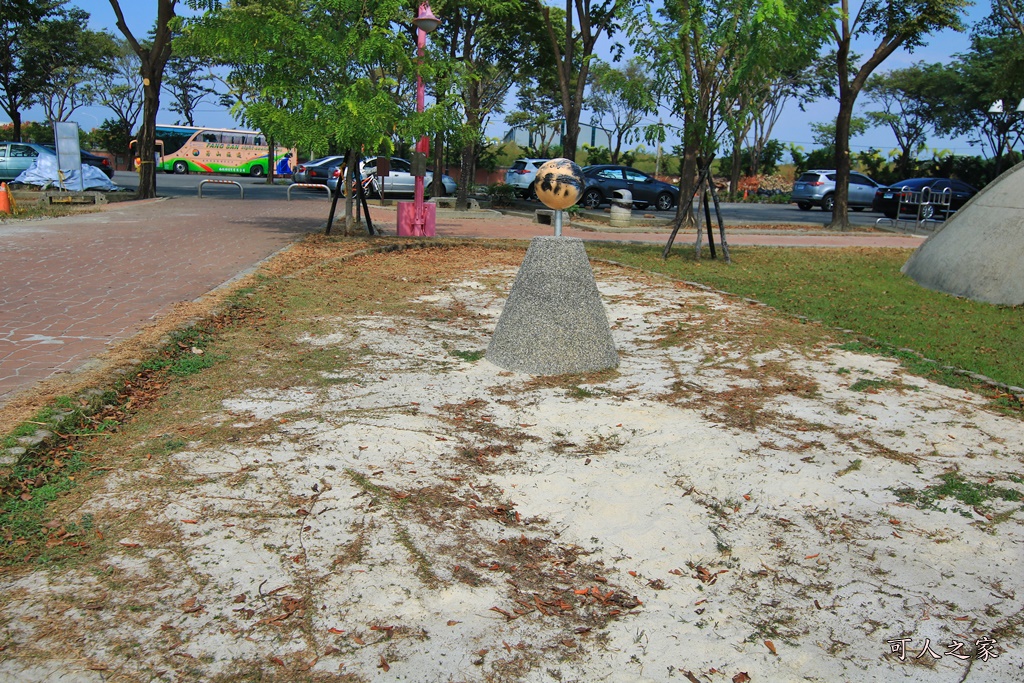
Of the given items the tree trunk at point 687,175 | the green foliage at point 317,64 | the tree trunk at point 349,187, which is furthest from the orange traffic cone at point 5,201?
the tree trunk at point 687,175

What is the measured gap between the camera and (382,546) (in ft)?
11.9

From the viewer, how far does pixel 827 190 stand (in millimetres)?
31750

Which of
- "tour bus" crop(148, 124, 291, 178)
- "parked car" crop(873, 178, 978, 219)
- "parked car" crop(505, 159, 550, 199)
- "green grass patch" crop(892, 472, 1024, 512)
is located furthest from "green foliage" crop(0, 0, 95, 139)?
"green grass patch" crop(892, 472, 1024, 512)

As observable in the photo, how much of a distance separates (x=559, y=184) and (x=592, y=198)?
2082cm

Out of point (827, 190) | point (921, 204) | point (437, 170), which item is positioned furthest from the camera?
point (827, 190)

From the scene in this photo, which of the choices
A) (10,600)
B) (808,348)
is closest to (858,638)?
(10,600)

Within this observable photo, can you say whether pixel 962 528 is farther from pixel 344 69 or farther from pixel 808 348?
pixel 344 69

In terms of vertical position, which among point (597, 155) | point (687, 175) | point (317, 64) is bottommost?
point (687, 175)

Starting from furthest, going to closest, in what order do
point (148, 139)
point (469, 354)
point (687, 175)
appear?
point (148, 139) → point (687, 175) → point (469, 354)

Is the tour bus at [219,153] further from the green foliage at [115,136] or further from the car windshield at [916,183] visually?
the car windshield at [916,183]

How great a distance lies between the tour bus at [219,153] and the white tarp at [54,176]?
21476mm

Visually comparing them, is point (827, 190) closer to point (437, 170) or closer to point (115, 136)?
point (437, 170)

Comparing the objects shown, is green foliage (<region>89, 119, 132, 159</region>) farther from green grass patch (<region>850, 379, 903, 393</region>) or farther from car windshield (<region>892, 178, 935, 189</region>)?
green grass patch (<region>850, 379, 903, 393</region>)

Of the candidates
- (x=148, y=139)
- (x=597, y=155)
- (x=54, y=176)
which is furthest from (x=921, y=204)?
(x=597, y=155)
